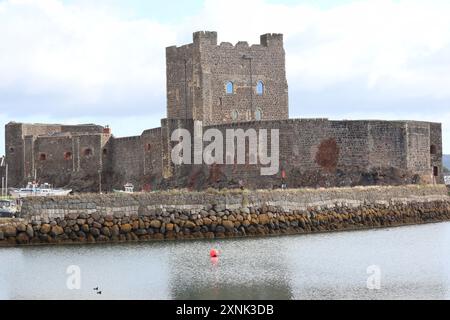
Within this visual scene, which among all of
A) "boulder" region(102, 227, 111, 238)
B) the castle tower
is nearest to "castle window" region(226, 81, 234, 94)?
the castle tower

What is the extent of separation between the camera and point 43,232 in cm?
3328

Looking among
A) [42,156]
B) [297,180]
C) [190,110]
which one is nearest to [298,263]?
[297,180]

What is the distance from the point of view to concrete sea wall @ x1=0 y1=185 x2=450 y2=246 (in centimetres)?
3353

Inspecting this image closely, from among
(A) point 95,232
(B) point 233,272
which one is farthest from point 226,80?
(B) point 233,272

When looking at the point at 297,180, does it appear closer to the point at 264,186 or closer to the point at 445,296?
the point at 264,186

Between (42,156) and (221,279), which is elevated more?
(42,156)

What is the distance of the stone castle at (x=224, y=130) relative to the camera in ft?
155

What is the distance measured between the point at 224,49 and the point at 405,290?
31.9 metres

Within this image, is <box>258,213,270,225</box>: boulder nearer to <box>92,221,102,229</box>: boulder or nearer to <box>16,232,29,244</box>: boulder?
<box>92,221,102,229</box>: boulder

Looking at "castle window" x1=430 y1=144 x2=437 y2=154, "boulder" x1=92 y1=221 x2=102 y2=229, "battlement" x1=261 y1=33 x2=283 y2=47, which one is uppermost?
"battlement" x1=261 y1=33 x2=283 y2=47

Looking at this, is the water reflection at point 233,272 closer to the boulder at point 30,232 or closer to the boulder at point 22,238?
the boulder at point 30,232

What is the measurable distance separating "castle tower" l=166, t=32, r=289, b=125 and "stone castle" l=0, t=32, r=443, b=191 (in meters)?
0.05

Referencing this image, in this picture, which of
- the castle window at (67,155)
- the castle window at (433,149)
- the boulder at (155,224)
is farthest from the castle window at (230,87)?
the boulder at (155,224)

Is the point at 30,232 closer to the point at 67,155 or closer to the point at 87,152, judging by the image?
the point at 87,152
